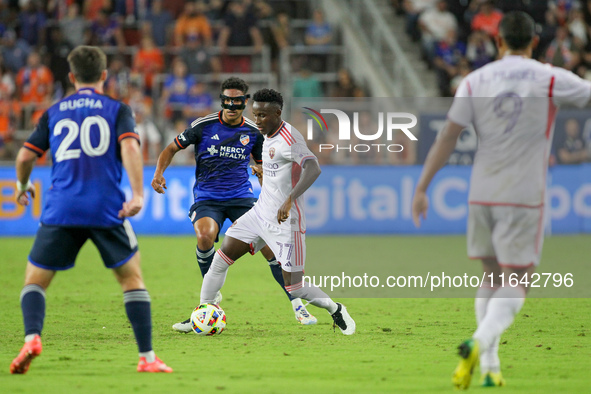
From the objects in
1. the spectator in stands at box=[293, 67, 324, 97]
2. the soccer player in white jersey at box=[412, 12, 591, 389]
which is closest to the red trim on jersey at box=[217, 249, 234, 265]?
the soccer player in white jersey at box=[412, 12, 591, 389]

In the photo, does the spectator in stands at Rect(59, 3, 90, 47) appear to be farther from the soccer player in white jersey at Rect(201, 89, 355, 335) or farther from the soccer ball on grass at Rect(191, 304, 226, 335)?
the soccer ball on grass at Rect(191, 304, 226, 335)

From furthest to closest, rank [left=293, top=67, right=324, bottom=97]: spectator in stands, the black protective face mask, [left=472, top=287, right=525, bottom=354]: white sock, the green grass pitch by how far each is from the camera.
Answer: [left=293, top=67, right=324, bottom=97]: spectator in stands → the black protective face mask → the green grass pitch → [left=472, top=287, right=525, bottom=354]: white sock

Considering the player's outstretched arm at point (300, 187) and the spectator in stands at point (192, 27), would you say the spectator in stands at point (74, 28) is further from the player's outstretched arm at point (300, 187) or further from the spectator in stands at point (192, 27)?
the player's outstretched arm at point (300, 187)

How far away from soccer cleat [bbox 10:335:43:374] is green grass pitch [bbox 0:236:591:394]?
9 centimetres

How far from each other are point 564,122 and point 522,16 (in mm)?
14089

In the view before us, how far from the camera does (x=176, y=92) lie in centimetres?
2003

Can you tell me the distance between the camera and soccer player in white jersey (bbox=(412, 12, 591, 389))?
5266 mm

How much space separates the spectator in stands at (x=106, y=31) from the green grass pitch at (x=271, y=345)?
10817mm

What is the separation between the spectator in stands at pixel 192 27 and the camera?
70.4 ft

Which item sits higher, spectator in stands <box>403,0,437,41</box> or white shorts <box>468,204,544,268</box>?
spectator in stands <box>403,0,437,41</box>

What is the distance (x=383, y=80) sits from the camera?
22641 millimetres

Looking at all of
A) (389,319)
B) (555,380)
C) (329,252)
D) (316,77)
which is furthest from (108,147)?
(316,77)

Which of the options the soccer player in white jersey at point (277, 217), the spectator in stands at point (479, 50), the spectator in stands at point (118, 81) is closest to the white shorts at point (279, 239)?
the soccer player in white jersey at point (277, 217)

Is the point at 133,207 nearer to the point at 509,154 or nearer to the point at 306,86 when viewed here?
the point at 509,154
